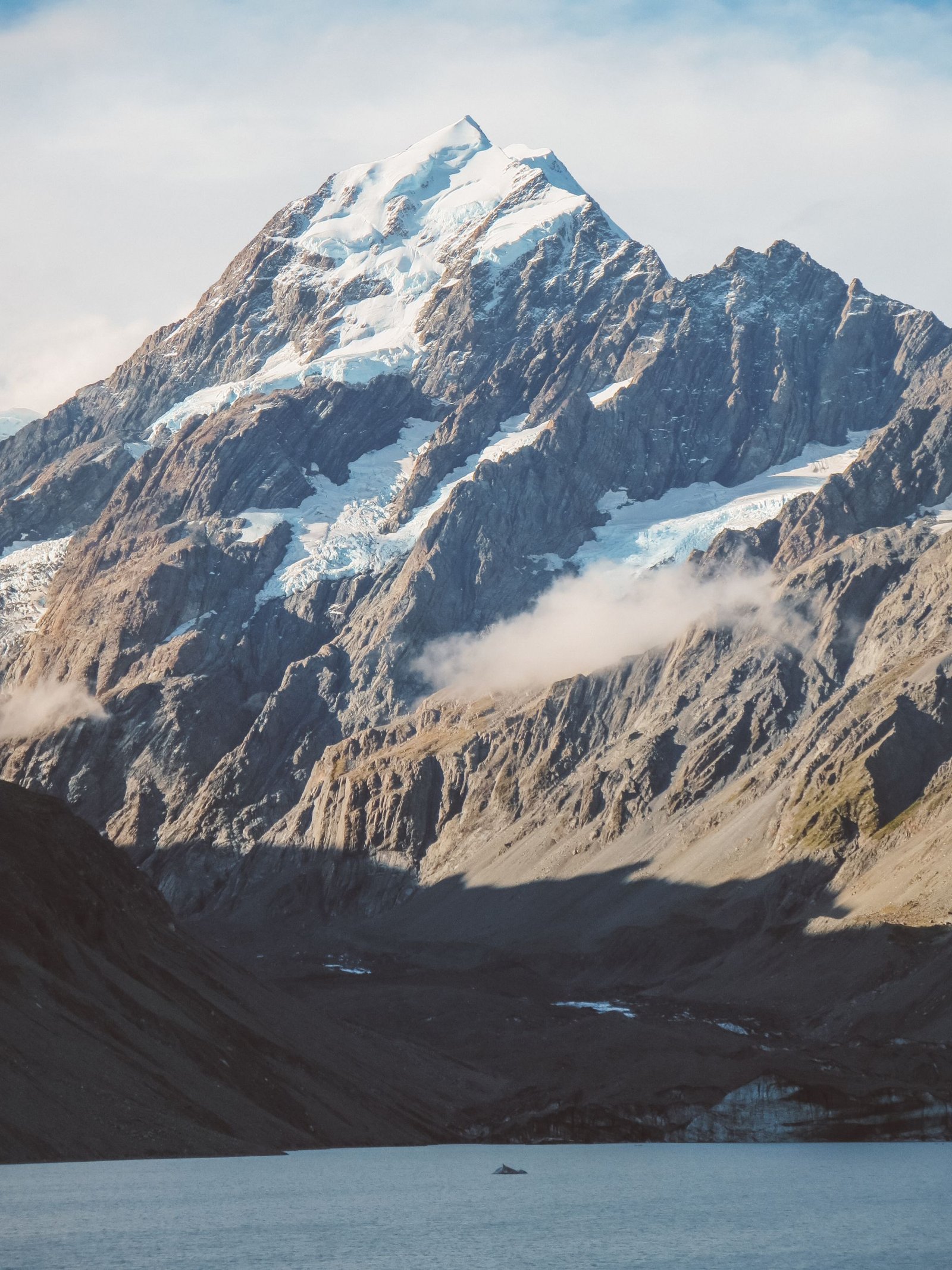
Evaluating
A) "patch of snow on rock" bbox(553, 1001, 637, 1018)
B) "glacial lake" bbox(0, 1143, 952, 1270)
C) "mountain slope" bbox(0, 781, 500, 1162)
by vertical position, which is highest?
"mountain slope" bbox(0, 781, 500, 1162)

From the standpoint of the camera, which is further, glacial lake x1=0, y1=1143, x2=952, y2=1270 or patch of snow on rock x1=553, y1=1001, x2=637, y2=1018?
patch of snow on rock x1=553, y1=1001, x2=637, y2=1018

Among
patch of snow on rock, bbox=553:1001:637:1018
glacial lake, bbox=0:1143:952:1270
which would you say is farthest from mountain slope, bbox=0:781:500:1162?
patch of snow on rock, bbox=553:1001:637:1018

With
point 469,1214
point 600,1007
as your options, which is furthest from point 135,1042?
point 600,1007

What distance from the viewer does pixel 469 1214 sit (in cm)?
8319

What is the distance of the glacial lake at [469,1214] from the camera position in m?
69.4

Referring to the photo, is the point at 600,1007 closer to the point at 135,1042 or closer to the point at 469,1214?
the point at 135,1042

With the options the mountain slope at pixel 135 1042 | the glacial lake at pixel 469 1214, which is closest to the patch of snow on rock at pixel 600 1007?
the mountain slope at pixel 135 1042

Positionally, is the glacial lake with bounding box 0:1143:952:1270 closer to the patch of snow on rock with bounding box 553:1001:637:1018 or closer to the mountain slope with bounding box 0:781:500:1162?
the mountain slope with bounding box 0:781:500:1162

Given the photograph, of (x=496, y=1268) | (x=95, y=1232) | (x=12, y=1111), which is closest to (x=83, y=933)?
(x=12, y=1111)

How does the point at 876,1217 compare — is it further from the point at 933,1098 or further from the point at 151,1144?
the point at 933,1098

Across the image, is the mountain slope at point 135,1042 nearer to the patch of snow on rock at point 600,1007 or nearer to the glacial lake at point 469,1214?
the glacial lake at point 469,1214

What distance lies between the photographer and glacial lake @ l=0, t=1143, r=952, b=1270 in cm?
6944

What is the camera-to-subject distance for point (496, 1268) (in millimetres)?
68000

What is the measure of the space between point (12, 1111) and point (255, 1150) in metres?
17.3
